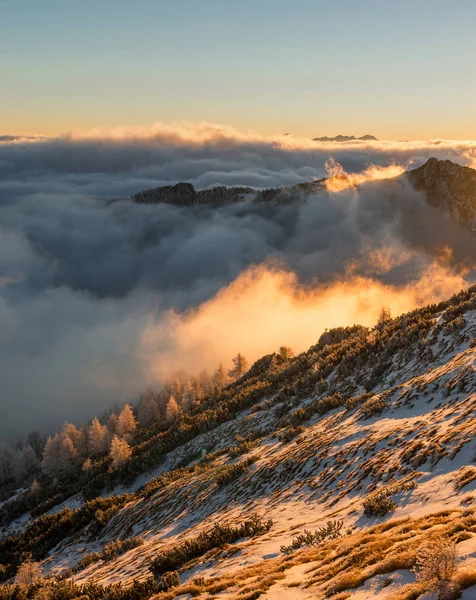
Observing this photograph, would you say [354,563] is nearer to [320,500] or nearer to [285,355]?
[320,500]

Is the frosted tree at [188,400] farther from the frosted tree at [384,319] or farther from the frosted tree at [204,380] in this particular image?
the frosted tree at [384,319]

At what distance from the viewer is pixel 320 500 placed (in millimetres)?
15867

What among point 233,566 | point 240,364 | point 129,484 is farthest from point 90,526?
point 240,364

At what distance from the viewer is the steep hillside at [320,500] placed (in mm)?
9578

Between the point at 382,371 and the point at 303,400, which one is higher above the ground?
the point at 382,371

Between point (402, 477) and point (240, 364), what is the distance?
7891 cm

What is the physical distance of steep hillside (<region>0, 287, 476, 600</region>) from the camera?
9578 mm

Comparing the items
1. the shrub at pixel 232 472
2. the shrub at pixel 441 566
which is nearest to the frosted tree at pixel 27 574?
the shrub at pixel 232 472

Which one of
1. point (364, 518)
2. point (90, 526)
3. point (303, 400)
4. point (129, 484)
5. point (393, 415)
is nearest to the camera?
point (364, 518)

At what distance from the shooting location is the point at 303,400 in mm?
32875

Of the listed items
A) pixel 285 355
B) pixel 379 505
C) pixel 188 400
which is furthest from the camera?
pixel 188 400

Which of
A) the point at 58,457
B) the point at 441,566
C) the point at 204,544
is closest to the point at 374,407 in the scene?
the point at 204,544

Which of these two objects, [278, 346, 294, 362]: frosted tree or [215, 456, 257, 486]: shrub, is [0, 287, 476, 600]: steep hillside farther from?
[278, 346, 294, 362]: frosted tree

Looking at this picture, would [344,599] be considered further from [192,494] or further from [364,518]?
[192,494]
